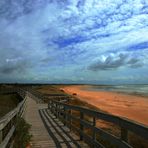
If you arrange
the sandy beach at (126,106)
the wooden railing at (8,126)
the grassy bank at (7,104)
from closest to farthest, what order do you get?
the wooden railing at (8,126) < the grassy bank at (7,104) < the sandy beach at (126,106)

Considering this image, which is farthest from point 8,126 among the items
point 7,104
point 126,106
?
point 7,104

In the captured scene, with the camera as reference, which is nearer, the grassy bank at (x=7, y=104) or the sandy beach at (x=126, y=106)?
the grassy bank at (x=7, y=104)

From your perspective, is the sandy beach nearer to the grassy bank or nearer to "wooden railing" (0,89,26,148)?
the grassy bank

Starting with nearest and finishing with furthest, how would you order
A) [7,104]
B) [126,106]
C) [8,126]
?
[8,126] → [126,106] → [7,104]

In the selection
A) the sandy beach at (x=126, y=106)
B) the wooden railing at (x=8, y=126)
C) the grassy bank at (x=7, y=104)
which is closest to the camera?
the wooden railing at (x=8, y=126)

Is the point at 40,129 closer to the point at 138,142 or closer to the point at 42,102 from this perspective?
the point at 138,142

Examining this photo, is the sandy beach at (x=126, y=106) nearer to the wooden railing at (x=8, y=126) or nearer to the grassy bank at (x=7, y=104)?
the grassy bank at (x=7, y=104)

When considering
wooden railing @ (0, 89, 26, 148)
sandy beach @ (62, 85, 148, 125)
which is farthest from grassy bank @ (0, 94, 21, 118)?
wooden railing @ (0, 89, 26, 148)

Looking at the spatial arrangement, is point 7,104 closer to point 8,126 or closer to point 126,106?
point 126,106

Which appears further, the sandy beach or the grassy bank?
the sandy beach

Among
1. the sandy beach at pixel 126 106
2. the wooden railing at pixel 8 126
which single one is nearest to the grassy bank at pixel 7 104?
the sandy beach at pixel 126 106

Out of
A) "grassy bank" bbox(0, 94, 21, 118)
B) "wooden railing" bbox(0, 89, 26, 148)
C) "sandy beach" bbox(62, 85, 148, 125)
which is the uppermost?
Result: "wooden railing" bbox(0, 89, 26, 148)

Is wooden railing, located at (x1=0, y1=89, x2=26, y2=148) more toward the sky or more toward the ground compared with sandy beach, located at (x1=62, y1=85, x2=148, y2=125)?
more toward the sky

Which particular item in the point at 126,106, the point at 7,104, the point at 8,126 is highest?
the point at 8,126
